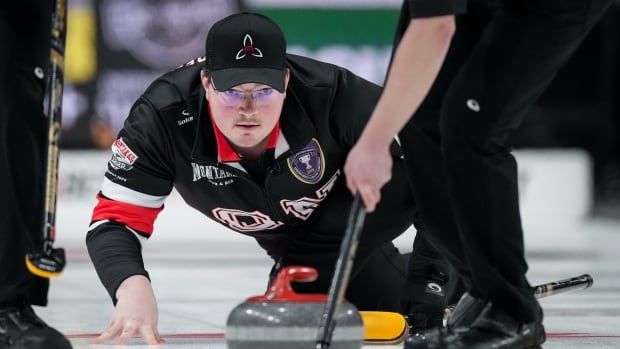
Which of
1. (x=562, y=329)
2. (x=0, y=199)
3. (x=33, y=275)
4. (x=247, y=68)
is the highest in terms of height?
(x=247, y=68)

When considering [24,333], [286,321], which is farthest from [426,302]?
[24,333]

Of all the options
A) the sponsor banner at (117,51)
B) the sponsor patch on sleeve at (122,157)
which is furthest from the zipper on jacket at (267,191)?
the sponsor banner at (117,51)

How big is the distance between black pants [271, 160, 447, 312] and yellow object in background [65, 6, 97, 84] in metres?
5.00

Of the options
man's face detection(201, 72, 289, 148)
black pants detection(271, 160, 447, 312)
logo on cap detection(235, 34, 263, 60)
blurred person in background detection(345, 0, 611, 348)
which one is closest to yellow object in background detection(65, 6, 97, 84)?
black pants detection(271, 160, 447, 312)

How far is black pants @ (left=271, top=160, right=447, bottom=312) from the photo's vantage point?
313cm

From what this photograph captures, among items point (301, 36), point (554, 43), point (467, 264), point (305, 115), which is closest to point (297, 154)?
point (305, 115)

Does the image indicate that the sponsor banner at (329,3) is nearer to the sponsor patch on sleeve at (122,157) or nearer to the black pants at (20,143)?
the sponsor patch on sleeve at (122,157)

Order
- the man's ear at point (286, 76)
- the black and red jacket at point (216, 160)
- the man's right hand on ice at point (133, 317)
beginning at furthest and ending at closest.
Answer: the black and red jacket at point (216, 160) → the man's ear at point (286, 76) → the man's right hand on ice at point (133, 317)

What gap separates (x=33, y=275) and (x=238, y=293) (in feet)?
7.12

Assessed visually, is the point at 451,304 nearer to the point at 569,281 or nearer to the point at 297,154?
the point at 569,281

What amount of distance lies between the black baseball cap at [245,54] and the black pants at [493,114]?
522 mm

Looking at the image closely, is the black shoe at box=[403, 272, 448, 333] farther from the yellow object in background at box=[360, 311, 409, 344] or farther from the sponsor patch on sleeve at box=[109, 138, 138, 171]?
A: the sponsor patch on sleeve at box=[109, 138, 138, 171]

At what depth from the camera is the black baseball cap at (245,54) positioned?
2744 millimetres

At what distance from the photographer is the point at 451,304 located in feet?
10.1
